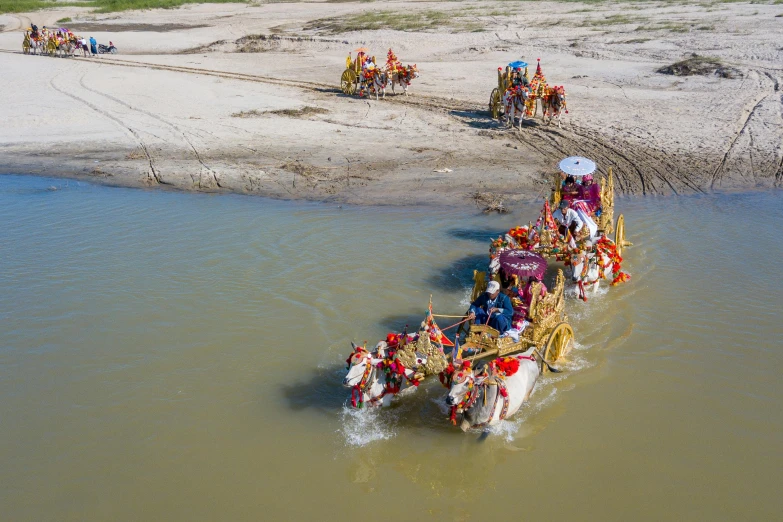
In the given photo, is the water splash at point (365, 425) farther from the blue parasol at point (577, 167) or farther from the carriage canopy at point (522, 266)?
the blue parasol at point (577, 167)

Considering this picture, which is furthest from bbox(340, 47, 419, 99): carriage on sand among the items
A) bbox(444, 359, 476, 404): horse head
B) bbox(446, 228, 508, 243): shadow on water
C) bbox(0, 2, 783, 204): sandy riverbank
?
bbox(444, 359, 476, 404): horse head

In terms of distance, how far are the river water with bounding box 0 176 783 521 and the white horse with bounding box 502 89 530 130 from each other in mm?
6915

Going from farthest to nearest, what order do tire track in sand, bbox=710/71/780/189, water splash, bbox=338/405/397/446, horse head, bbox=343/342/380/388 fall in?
tire track in sand, bbox=710/71/780/189 → water splash, bbox=338/405/397/446 → horse head, bbox=343/342/380/388

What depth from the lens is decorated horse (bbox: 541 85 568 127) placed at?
20094 mm

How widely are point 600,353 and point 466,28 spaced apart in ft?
99.4

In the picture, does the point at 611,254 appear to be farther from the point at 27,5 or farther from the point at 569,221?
the point at 27,5

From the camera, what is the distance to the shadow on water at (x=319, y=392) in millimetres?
8543

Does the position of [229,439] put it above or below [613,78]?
below

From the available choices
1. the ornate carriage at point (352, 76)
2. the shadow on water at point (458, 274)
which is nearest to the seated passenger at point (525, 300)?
the shadow on water at point (458, 274)

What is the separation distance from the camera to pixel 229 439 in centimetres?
800

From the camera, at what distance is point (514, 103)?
2031 centimetres

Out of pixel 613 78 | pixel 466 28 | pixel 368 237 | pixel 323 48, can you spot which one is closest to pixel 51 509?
pixel 368 237

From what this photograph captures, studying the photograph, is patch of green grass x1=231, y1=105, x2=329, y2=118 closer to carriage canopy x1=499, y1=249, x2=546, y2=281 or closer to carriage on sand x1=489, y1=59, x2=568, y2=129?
carriage on sand x1=489, y1=59, x2=568, y2=129

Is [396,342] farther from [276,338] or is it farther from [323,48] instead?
[323,48]
